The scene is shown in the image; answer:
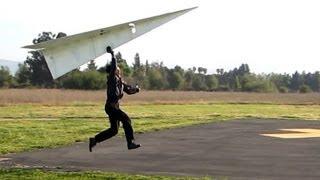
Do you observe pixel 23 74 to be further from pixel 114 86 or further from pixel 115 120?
pixel 114 86

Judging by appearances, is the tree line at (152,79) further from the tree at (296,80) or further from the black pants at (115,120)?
the black pants at (115,120)

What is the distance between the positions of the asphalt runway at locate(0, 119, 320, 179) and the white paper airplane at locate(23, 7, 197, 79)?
3.06 m

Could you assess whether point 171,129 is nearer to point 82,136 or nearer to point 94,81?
point 82,136

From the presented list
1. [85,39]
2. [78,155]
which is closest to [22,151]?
[78,155]

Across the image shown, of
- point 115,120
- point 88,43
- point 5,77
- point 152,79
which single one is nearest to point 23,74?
point 5,77

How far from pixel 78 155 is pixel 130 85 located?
337cm

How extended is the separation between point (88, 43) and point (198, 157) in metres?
A: 5.45

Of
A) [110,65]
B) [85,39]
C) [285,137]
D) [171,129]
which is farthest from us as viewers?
[171,129]

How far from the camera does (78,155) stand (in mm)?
13672

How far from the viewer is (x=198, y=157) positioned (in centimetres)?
1330

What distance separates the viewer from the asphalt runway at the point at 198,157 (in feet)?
36.8

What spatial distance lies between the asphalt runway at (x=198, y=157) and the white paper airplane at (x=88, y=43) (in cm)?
306

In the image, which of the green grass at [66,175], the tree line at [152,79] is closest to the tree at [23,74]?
the tree line at [152,79]

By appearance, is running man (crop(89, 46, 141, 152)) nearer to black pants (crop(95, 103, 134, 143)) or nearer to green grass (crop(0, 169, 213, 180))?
black pants (crop(95, 103, 134, 143))
